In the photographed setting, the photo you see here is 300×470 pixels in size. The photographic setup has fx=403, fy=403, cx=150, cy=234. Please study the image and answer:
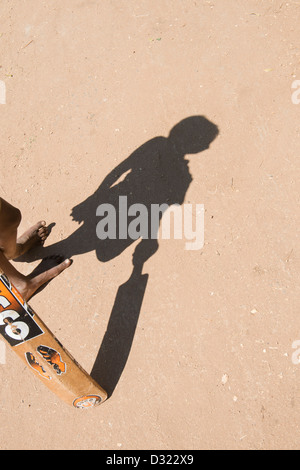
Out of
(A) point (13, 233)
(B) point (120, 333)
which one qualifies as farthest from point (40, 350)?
(A) point (13, 233)

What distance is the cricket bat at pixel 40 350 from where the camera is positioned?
260 cm

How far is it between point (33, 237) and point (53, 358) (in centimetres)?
148

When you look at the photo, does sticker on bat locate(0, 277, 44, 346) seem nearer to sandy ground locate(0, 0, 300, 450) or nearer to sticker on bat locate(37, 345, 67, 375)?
sticker on bat locate(37, 345, 67, 375)

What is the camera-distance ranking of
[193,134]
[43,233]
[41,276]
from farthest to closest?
[193,134] < [43,233] < [41,276]

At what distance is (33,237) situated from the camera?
3.92 metres

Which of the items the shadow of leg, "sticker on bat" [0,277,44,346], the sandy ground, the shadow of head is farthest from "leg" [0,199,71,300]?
the shadow of head

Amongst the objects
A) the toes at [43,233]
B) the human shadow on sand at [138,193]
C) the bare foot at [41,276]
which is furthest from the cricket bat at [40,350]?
the toes at [43,233]

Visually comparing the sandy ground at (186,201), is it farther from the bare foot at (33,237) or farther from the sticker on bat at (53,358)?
the sticker on bat at (53,358)

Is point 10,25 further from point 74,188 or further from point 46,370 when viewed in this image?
point 46,370

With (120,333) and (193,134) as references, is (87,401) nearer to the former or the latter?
(120,333)

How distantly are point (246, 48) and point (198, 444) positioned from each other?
3948 millimetres

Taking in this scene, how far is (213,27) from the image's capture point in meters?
4.64

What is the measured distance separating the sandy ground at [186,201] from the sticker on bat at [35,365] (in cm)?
60

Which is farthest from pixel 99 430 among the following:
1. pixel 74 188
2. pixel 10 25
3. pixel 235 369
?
pixel 10 25
